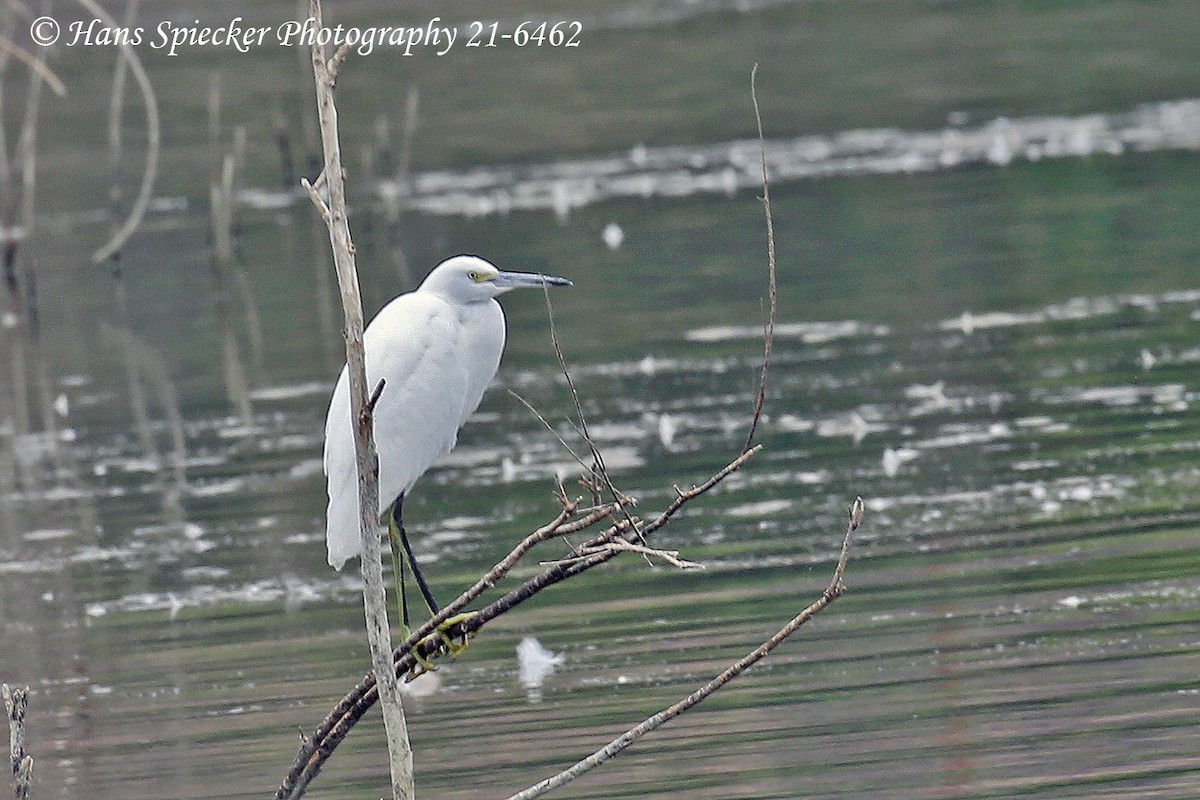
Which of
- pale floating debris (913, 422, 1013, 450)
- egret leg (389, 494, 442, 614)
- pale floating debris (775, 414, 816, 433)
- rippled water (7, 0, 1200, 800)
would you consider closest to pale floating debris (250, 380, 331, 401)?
rippled water (7, 0, 1200, 800)

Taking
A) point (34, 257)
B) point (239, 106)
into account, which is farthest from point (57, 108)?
point (34, 257)

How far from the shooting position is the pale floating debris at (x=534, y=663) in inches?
271

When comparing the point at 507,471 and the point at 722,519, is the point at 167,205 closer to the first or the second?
the point at 507,471

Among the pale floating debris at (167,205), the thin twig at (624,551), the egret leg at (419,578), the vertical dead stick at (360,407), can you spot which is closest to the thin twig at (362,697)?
the thin twig at (624,551)

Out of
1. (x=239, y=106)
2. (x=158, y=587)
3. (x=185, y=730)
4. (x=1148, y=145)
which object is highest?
(x=239, y=106)

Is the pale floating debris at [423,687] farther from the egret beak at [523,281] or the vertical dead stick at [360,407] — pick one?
the vertical dead stick at [360,407]

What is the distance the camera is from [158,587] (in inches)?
340

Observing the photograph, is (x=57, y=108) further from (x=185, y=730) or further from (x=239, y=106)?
(x=185, y=730)

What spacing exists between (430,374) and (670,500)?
295 cm

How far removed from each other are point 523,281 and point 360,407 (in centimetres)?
174

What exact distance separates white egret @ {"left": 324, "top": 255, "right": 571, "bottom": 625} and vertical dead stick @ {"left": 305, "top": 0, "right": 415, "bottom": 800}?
1.54 meters

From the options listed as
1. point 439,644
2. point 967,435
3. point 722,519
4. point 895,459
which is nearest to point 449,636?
point 439,644

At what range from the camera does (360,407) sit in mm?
4352

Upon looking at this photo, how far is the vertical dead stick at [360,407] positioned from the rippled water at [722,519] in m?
1.38
